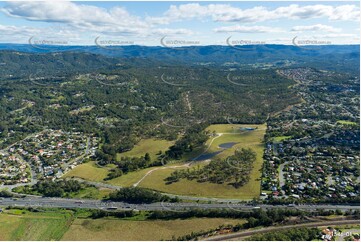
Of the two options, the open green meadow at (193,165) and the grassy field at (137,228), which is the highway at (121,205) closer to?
the grassy field at (137,228)

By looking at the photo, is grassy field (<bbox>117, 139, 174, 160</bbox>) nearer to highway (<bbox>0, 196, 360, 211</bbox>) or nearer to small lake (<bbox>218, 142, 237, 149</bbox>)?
small lake (<bbox>218, 142, 237, 149</bbox>)

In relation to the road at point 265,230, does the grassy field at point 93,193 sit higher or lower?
lower

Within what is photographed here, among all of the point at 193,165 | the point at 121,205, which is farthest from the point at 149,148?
the point at 121,205

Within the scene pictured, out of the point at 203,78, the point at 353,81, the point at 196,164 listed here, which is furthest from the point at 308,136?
the point at 203,78

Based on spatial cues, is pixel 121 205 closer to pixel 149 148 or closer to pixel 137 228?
pixel 137 228

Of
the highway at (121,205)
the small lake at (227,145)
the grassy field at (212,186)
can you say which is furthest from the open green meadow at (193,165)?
the highway at (121,205)

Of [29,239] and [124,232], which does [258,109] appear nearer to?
[124,232]

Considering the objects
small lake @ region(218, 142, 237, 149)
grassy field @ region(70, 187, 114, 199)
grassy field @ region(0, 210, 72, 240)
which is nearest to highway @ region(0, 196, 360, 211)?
grassy field @ region(70, 187, 114, 199)
